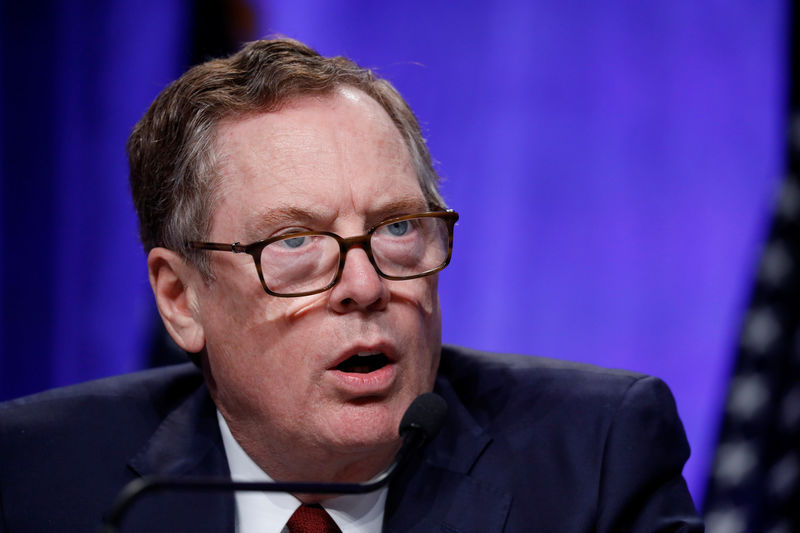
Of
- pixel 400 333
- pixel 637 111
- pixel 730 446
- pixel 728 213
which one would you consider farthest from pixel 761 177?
pixel 400 333

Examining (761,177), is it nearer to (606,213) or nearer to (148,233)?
(606,213)

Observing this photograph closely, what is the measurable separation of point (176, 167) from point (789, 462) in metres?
2.17

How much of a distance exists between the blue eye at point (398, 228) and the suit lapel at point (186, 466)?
64cm

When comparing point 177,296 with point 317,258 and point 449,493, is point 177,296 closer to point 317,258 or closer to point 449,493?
point 317,258

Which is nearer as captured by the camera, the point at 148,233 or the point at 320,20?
the point at 148,233

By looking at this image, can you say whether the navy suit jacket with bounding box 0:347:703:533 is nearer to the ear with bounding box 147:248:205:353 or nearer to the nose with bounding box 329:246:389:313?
the ear with bounding box 147:248:205:353

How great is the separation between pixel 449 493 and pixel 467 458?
0.09 metres

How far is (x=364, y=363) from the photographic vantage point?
5.37ft

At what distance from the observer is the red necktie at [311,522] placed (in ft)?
5.72

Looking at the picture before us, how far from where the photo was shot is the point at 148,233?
1.98 metres

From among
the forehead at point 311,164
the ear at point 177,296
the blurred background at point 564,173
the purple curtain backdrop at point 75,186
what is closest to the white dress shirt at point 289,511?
the ear at point 177,296

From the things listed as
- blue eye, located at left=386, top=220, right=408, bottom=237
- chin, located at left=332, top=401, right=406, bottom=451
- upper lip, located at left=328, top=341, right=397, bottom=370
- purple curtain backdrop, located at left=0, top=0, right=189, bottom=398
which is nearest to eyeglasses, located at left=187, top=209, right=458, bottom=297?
blue eye, located at left=386, top=220, right=408, bottom=237

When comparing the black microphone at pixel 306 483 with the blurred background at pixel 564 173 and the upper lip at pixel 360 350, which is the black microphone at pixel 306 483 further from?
the blurred background at pixel 564 173

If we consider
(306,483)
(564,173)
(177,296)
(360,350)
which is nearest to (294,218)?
(360,350)
